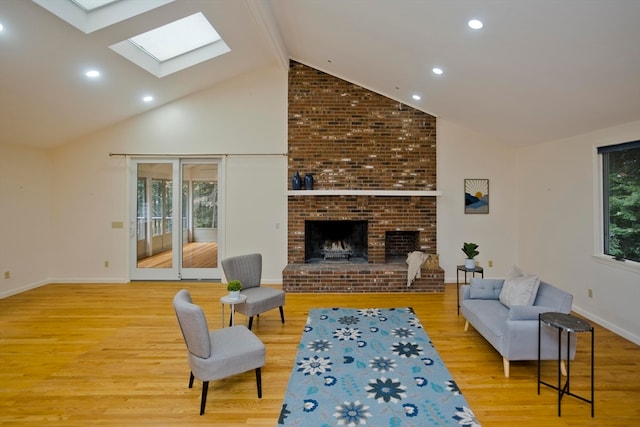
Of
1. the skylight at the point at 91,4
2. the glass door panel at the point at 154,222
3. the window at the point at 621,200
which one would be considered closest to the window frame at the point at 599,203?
the window at the point at 621,200

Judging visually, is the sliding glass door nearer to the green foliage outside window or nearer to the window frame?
the window frame

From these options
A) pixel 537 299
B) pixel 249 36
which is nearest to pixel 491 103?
pixel 537 299

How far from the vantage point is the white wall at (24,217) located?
16.7 feet

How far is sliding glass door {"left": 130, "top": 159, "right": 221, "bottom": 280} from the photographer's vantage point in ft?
19.9

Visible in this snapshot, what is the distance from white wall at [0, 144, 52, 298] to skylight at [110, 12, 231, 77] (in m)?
2.82

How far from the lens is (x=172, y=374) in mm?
2920

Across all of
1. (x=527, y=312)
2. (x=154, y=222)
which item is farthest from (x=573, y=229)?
(x=154, y=222)

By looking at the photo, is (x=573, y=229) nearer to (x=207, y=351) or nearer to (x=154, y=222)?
(x=207, y=351)

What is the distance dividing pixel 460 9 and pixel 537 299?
2.78m

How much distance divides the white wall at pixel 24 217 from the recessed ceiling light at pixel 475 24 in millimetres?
6696

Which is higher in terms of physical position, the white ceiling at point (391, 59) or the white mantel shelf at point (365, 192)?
the white ceiling at point (391, 59)

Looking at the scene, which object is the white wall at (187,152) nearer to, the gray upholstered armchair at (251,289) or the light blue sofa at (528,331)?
the gray upholstered armchair at (251,289)

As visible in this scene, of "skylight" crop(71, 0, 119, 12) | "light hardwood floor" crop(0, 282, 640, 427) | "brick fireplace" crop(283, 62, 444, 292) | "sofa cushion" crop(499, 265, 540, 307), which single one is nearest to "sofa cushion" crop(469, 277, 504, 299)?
"sofa cushion" crop(499, 265, 540, 307)

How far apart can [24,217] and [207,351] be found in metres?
5.19
